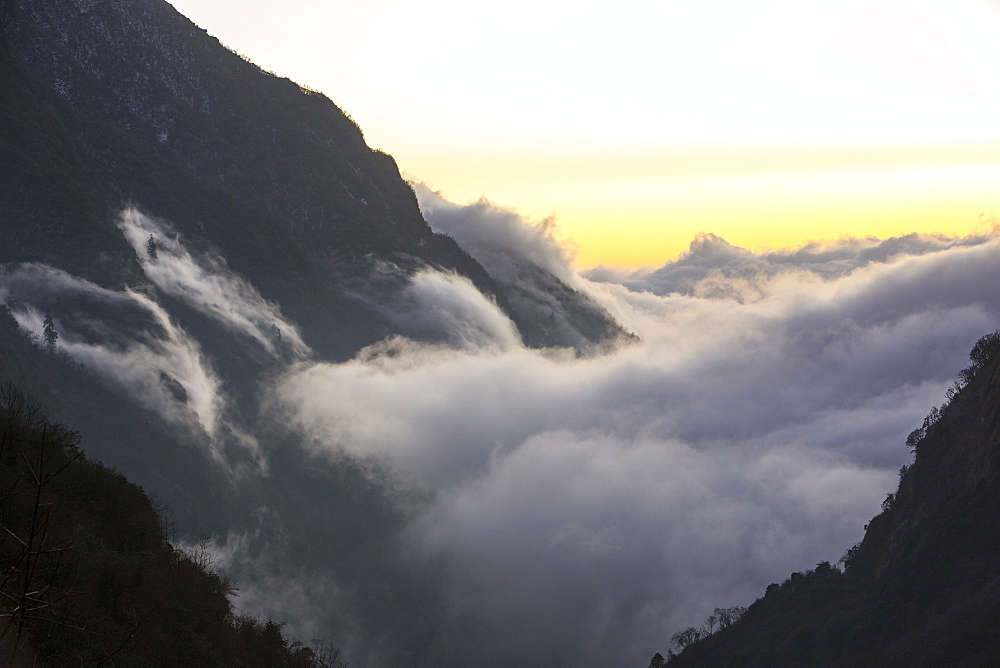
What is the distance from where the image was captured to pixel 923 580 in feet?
484

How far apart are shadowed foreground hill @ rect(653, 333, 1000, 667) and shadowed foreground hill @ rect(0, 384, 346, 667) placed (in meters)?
111

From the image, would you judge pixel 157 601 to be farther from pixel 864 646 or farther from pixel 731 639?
pixel 731 639

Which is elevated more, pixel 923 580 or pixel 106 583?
pixel 923 580

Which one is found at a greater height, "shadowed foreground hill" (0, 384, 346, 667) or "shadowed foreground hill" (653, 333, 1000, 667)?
"shadowed foreground hill" (653, 333, 1000, 667)

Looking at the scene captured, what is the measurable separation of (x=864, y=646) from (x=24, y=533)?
14728 cm

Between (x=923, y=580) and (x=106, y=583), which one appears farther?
(x=923, y=580)

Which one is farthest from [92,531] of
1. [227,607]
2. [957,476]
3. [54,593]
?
[957,476]

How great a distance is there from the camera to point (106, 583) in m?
43.2

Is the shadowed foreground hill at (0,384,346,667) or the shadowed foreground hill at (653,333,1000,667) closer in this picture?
the shadowed foreground hill at (0,384,346,667)

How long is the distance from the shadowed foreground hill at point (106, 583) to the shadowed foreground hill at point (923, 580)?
11053cm

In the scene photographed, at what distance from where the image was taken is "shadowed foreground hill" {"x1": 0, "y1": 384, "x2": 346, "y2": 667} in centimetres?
3453

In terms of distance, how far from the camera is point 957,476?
161250 millimetres

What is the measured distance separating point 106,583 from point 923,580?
145 metres

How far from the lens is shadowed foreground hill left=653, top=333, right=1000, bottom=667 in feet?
429
